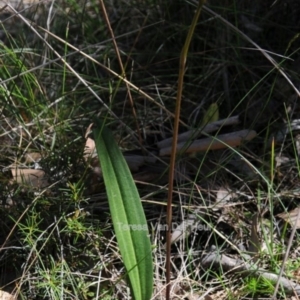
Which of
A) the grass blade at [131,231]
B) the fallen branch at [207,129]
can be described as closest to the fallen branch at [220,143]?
the fallen branch at [207,129]

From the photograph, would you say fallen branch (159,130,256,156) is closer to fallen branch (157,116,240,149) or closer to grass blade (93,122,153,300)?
fallen branch (157,116,240,149)

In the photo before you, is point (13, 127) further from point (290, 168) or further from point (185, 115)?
point (290, 168)

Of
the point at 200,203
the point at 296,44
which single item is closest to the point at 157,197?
the point at 200,203

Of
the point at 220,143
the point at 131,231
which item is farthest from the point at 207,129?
the point at 131,231

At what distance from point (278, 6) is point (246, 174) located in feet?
→ 2.12

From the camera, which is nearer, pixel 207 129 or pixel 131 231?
pixel 131 231

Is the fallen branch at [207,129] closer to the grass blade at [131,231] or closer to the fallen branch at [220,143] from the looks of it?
the fallen branch at [220,143]

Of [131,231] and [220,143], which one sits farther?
[220,143]

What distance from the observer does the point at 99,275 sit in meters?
1.75

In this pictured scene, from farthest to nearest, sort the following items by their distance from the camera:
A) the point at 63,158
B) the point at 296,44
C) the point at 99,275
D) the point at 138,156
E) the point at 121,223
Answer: the point at 296,44 → the point at 138,156 → the point at 63,158 → the point at 99,275 → the point at 121,223

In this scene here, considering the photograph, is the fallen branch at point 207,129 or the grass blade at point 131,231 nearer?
the grass blade at point 131,231

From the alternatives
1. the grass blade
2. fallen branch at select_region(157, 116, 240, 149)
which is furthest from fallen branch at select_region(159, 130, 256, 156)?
the grass blade

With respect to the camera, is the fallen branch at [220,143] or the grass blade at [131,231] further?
the fallen branch at [220,143]

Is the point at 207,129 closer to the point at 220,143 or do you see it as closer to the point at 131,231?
the point at 220,143
